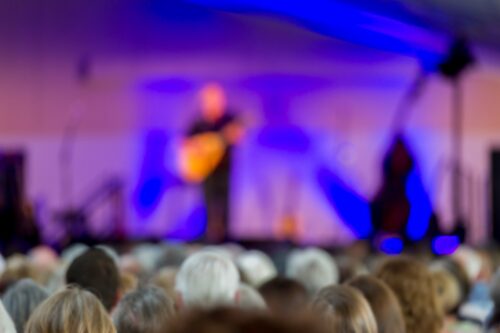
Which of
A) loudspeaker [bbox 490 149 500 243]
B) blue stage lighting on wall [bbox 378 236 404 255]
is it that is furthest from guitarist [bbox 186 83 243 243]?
loudspeaker [bbox 490 149 500 243]

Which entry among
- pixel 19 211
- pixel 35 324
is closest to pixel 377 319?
pixel 35 324

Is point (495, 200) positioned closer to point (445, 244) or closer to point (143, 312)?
point (445, 244)

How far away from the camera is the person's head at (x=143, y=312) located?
14.7 ft

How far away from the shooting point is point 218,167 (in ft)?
71.4

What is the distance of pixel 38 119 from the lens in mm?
22328

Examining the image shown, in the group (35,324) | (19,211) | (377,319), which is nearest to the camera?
(35,324)

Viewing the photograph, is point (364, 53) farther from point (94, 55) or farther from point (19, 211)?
point (19, 211)

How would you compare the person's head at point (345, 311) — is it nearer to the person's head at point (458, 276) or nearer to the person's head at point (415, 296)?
the person's head at point (415, 296)

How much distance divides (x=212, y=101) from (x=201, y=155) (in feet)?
3.48

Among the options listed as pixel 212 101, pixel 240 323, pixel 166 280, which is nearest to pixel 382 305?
pixel 166 280

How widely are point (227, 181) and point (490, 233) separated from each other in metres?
4.42

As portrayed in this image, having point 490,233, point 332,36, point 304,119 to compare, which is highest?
point 332,36

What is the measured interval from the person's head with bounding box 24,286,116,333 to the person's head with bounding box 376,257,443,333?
2.06 metres

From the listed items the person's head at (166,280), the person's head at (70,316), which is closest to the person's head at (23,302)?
the person's head at (166,280)
